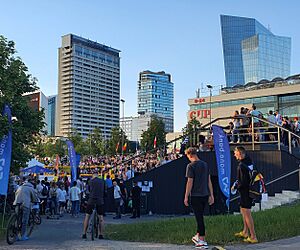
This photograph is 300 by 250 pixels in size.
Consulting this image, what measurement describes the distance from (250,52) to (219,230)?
150621 millimetres

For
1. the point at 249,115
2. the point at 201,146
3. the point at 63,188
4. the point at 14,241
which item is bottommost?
the point at 14,241

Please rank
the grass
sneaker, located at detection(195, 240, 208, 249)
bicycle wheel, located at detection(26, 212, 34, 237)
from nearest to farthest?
sneaker, located at detection(195, 240, 208, 249) < the grass < bicycle wheel, located at detection(26, 212, 34, 237)

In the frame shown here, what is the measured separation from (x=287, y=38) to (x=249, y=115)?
152 meters

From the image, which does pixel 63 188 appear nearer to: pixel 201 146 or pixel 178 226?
pixel 201 146

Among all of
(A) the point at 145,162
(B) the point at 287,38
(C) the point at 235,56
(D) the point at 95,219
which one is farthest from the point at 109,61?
(D) the point at 95,219

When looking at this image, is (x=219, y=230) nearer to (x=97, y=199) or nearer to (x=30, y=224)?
(x=97, y=199)

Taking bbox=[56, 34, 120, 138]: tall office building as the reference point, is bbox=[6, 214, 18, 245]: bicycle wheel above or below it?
below

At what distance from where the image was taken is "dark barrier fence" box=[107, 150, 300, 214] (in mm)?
18656

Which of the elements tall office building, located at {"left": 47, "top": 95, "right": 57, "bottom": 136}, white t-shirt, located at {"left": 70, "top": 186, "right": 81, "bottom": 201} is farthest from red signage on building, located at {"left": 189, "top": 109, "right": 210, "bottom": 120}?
tall office building, located at {"left": 47, "top": 95, "right": 57, "bottom": 136}

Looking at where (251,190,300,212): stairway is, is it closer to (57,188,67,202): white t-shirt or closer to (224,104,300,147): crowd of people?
(224,104,300,147): crowd of people

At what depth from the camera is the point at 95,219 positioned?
38.3 ft

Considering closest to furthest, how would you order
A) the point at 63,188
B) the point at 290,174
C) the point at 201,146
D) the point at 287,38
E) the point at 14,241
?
the point at 14,241
the point at 290,174
the point at 201,146
the point at 63,188
the point at 287,38

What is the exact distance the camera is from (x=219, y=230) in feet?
33.7

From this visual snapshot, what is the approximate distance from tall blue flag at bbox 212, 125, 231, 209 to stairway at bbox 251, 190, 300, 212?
1.67 meters
